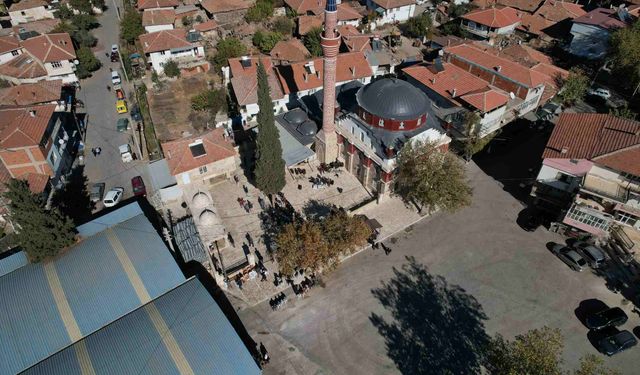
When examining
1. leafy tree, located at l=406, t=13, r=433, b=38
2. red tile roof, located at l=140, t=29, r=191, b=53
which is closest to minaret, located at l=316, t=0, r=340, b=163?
red tile roof, located at l=140, t=29, r=191, b=53

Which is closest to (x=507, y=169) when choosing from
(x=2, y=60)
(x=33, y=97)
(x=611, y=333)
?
(x=611, y=333)

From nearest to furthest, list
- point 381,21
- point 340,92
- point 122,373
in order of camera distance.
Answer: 1. point 122,373
2. point 340,92
3. point 381,21

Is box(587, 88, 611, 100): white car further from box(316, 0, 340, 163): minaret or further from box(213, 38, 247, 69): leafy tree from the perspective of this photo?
box(213, 38, 247, 69): leafy tree

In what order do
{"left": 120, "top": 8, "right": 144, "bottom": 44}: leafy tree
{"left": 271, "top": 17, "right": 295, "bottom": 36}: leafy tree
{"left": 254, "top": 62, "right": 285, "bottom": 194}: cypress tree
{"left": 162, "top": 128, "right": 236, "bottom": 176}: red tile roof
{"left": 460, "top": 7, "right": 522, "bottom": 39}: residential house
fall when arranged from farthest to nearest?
1. {"left": 271, "top": 17, "right": 295, "bottom": 36}: leafy tree
2. {"left": 120, "top": 8, "right": 144, "bottom": 44}: leafy tree
3. {"left": 460, "top": 7, "right": 522, "bottom": 39}: residential house
4. {"left": 162, "top": 128, "right": 236, "bottom": 176}: red tile roof
5. {"left": 254, "top": 62, "right": 285, "bottom": 194}: cypress tree

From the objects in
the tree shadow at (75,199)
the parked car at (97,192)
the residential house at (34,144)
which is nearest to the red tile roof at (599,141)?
the parked car at (97,192)

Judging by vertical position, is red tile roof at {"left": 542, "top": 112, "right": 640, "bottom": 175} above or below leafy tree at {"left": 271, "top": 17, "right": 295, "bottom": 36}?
above

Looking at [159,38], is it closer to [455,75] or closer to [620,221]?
[455,75]

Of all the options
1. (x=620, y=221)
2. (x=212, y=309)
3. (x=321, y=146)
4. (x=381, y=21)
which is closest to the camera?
(x=212, y=309)

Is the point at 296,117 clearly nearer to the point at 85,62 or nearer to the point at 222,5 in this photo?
the point at 85,62
